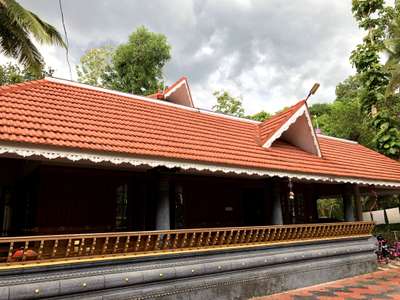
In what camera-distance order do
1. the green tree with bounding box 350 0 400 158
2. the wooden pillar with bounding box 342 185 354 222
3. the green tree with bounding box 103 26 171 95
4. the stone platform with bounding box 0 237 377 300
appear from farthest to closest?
the green tree with bounding box 103 26 171 95, the green tree with bounding box 350 0 400 158, the wooden pillar with bounding box 342 185 354 222, the stone platform with bounding box 0 237 377 300

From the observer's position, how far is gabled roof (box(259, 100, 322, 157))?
36.8 feet

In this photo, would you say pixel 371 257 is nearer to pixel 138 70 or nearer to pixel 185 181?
pixel 185 181

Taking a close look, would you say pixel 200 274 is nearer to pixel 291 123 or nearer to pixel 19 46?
pixel 291 123

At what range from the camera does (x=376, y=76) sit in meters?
22.2

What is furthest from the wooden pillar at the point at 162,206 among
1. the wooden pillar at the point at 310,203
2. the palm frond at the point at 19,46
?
the wooden pillar at the point at 310,203

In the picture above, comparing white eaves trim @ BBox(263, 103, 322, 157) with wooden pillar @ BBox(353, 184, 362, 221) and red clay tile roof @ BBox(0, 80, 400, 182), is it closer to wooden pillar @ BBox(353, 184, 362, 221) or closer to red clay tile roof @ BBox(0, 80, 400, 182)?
red clay tile roof @ BBox(0, 80, 400, 182)

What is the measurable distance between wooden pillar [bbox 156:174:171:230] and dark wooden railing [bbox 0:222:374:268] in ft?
0.88

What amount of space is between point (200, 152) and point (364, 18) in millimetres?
21637

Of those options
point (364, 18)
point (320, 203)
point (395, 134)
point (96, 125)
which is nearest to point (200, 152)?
point (96, 125)

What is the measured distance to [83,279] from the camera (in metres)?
6.05

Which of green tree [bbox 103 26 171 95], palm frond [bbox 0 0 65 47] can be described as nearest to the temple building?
palm frond [bbox 0 0 65 47]

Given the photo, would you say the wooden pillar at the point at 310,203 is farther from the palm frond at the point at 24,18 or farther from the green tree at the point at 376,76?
the palm frond at the point at 24,18

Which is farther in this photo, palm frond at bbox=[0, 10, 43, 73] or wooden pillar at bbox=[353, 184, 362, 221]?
wooden pillar at bbox=[353, 184, 362, 221]

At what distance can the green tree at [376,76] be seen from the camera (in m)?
21.1
